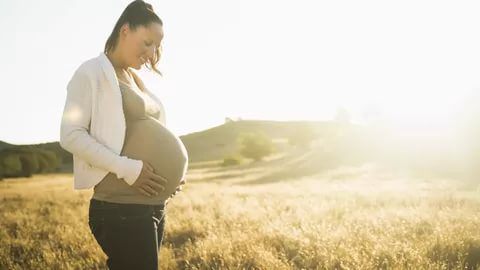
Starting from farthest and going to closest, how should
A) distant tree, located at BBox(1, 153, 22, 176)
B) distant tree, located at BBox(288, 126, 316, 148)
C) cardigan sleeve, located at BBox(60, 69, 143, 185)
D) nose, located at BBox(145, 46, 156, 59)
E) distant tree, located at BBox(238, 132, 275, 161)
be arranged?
1. distant tree, located at BBox(288, 126, 316, 148)
2. distant tree, located at BBox(238, 132, 275, 161)
3. distant tree, located at BBox(1, 153, 22, 176)
4. nose, located at BBox(145, 46, 156, 59)
5. cardigan sleeve, located at BBox(60, 69, 143, 185)

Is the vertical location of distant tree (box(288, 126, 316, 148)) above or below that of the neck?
below

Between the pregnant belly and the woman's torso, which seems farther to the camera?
the pregnant belly

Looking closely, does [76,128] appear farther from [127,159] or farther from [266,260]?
[266,260]

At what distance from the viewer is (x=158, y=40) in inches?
109

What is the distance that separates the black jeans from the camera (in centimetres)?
247

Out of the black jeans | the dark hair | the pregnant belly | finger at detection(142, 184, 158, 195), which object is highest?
the dark hair

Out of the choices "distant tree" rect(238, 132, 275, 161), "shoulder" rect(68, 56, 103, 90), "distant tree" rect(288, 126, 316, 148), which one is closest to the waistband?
"shoulder" rect(68, 56, 103, 90)

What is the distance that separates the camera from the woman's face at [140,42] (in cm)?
→ 269

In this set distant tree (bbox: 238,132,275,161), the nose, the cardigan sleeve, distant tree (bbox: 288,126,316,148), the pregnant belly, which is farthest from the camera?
distant tree (bbox: 288,126,316,148)

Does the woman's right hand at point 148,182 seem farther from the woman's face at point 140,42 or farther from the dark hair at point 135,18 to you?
the dark hair at point 135,18

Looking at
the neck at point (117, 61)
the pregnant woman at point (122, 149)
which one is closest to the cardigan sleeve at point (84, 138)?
the pregnant woman at point (122, 149)

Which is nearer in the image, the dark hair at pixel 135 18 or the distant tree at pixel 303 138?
the dark hair at pixel 135 18

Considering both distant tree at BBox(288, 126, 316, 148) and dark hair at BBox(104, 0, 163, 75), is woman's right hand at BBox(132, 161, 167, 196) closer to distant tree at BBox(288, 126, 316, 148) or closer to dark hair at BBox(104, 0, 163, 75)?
dark hair at BBox(104, 0, 163, 75)

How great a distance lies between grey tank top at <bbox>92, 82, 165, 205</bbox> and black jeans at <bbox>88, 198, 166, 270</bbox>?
0.11ft
